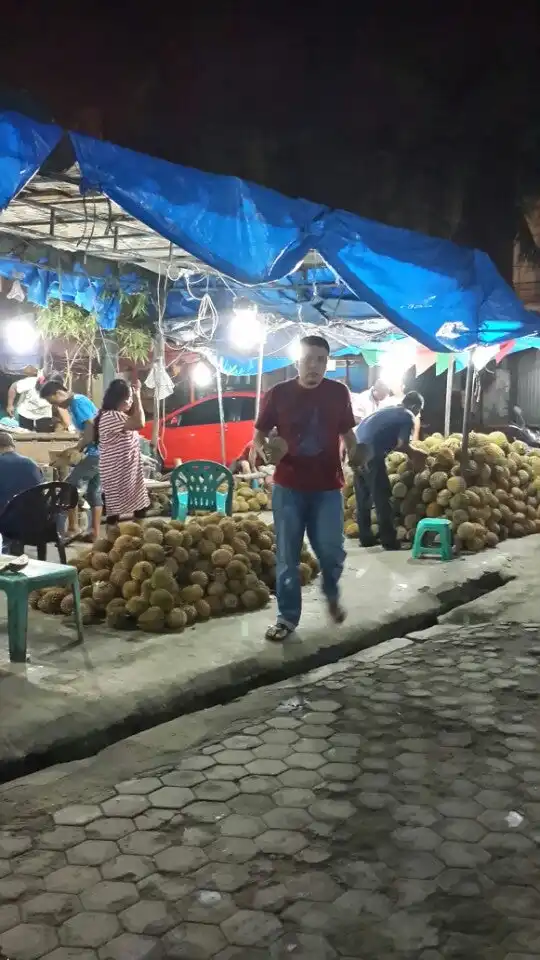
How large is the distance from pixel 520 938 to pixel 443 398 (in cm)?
1943

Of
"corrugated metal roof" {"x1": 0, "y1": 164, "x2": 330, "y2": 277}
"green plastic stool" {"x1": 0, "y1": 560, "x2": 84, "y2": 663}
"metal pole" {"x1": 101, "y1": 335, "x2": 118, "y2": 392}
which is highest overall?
"corrugated metal roof" {"x1": 0, "y1": 164, "x2": 330, "y2": 277}

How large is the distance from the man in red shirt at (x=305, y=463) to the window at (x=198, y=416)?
32.5ft

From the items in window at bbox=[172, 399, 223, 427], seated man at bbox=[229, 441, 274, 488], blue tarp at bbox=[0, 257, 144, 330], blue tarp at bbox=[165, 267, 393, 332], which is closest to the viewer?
blue tarp at bbox=[0, 257, 144, 330]

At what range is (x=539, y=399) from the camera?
21.4 metres

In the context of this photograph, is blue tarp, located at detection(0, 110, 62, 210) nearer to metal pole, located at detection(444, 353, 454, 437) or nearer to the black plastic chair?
the black plastic chair

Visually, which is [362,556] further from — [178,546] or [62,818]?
[62,818]

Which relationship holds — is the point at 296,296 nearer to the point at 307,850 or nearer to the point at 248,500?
the point at 248,500

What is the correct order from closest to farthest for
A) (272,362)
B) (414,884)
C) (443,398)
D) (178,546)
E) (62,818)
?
1. (414,884)
2. (62,818)
3. (178,546)
4. (272,362)
5. (443,398)

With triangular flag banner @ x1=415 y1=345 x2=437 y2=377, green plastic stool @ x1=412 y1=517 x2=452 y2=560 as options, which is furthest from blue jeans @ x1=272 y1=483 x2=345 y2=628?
triangular flag banner @ x1=415 y1=345 x2=437 y2=377

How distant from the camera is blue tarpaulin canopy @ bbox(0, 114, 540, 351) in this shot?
3.85 m

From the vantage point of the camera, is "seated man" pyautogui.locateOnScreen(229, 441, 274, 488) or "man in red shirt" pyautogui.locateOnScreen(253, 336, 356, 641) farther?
"seated man" pyautogui.locateOnScreen(229, 441, 274, 488)

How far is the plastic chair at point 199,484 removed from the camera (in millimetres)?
8086

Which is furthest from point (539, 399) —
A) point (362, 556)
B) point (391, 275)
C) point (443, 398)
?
point (391, 275)

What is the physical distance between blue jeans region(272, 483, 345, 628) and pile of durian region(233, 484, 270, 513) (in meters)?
5.58
